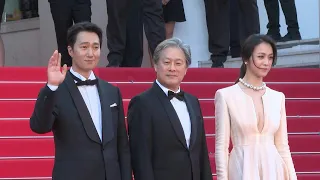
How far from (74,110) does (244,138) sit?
3.72 feet

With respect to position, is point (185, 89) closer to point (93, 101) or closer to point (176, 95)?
point (176, 95)

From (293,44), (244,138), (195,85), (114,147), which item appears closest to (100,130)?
(114,147)

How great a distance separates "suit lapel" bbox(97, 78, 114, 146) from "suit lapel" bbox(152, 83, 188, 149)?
315 millimetres

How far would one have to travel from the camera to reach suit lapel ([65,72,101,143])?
4453 millimetres

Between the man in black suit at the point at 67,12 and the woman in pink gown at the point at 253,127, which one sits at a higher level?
the man in black suit at the point at 67,12

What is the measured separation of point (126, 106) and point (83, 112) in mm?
2819

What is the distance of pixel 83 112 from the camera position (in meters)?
4.48

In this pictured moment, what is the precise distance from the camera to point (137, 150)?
4609mm

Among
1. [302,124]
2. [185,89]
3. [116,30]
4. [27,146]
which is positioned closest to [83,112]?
[27,146]

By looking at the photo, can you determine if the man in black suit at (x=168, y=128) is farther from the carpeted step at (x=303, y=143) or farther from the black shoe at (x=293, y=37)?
the black shoe at (x=293, y=37)

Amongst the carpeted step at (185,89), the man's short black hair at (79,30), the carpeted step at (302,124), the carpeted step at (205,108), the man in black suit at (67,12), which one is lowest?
the carpeted step at (302,124)

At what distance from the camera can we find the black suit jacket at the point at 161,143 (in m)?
4.57

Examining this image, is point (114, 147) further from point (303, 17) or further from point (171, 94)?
point (303, 17)

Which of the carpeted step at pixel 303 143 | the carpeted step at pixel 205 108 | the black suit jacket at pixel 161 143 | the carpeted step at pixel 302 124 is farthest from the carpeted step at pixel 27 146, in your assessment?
the black suit jacket at pixel 161 143
